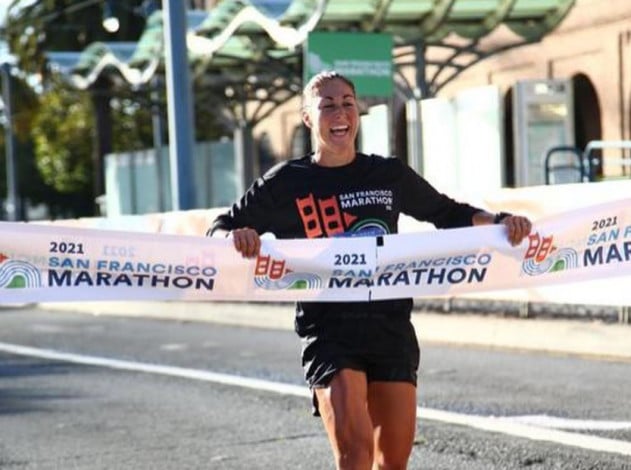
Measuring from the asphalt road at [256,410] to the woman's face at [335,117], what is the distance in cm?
310

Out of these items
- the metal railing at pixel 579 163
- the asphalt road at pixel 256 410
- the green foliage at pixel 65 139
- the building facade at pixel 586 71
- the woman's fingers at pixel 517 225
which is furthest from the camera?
the green foliage at pixel 65 139

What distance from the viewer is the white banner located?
224 inches

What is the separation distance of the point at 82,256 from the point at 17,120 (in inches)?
Result: 1896

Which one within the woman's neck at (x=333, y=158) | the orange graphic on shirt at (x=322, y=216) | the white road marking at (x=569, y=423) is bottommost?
the white road marking at (x=569, y=423)

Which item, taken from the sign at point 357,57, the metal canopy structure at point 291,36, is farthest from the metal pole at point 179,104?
the metal canopy structure at point 291,36

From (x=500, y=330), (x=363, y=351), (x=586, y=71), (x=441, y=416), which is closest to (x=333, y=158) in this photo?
(x=363, y=351)

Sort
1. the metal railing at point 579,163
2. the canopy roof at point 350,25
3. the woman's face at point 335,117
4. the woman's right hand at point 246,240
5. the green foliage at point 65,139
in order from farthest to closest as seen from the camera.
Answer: the green foliage at point 65,139 → the canopy roof at point 350,25 → the metal railing at point 579,163 → the woman's right hand at point 246,240 → the woman's face at point 335,117

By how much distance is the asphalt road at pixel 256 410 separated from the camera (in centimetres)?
812

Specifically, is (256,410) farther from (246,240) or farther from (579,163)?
(579,163)

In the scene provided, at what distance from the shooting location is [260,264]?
5.71 m

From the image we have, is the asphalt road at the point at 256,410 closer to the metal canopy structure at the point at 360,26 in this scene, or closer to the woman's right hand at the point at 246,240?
the woman's right hand at the point at 246,240

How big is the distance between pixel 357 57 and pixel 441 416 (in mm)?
11575

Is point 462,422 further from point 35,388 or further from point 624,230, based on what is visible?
point 35,388

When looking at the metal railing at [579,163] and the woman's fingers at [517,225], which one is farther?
the metal railing at [579,163]
